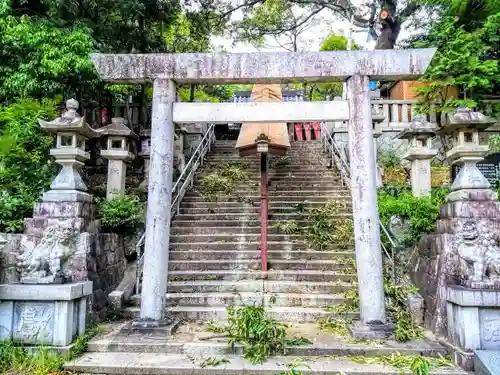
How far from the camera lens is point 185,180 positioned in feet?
31.6

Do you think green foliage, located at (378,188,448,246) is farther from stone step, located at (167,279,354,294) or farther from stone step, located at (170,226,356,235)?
stone step, located at (170,226,356,235)

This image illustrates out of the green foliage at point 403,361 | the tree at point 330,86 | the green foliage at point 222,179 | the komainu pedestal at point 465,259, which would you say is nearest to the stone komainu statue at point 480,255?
the komainu pedestal at point 465,259

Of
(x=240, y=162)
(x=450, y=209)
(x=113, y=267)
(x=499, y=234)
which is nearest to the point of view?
(x=499, y=234)

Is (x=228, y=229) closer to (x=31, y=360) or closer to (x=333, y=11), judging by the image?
(x=31, y=360)

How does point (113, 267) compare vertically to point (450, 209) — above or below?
below

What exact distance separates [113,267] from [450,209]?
5676mm

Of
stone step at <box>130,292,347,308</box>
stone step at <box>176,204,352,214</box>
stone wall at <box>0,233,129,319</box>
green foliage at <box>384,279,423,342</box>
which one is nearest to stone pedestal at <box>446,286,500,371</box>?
green foliage at <box>384,279,423,342</box>

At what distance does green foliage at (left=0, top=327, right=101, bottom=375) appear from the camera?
14.1 ft

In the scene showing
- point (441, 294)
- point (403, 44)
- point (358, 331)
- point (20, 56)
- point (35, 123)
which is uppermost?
point (403, 44)

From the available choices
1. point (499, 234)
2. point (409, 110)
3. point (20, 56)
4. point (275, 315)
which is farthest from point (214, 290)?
point (409, 110)

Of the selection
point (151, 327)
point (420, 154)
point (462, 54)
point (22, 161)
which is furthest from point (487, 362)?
point (462, 54)

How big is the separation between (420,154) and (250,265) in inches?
168

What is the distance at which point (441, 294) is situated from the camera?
508cm

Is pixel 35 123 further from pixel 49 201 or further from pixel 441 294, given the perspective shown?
pixel 441 294
